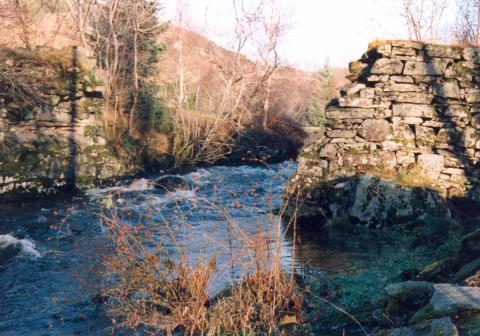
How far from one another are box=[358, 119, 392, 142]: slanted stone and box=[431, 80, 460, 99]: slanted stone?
1.02 metres

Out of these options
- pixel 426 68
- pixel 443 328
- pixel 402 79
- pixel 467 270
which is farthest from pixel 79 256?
pixel 426 68

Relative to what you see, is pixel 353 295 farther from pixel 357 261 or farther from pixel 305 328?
pixel 357 261

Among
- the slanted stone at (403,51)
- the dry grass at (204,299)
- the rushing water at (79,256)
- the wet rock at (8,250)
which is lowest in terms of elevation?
the wet rock at (8,250)

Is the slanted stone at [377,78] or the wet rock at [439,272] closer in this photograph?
the wet rock at [439,272]

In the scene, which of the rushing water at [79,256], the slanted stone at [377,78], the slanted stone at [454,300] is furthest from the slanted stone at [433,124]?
the slanted stone at [454,300]

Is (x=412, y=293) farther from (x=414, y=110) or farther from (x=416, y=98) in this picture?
(x=416, y=98)

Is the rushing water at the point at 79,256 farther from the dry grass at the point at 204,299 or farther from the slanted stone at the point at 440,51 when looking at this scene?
the slanted stone at the point at 440,51

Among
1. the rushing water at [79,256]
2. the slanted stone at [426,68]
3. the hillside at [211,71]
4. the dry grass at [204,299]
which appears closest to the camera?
the dry grass at [204,299]

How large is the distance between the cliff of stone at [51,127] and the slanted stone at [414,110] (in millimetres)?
7967

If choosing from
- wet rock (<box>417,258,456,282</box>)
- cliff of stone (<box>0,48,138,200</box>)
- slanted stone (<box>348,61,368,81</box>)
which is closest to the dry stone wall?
slanted stone (<box>348,61,368,81</box>)

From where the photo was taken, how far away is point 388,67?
8766mm

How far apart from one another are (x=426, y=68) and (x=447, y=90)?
0.55m

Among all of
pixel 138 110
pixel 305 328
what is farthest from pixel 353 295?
pixel 138 110

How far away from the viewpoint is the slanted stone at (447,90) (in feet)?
27.7
